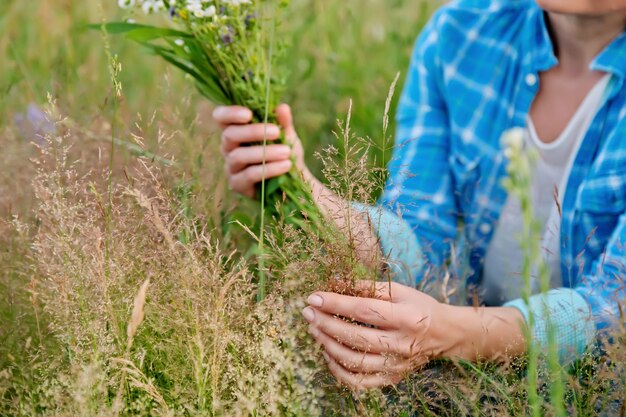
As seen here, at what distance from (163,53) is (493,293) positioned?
3.39ft

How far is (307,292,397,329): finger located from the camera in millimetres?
1526

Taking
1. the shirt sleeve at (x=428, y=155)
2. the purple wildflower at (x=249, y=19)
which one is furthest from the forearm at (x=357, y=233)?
the shirt sleeve at (x=428, y=155)

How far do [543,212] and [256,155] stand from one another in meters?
0.71

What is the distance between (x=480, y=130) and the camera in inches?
86.6

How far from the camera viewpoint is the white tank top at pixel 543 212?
2029 millimetres

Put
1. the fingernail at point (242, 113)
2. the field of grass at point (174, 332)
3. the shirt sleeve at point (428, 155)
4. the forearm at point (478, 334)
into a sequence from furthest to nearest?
1. the shirt sleeve at point (428, 155)
2. the fingernail at point (242, 113)
3. the forearm at point (478, 334)
4. the field of grass at point (174, 332)

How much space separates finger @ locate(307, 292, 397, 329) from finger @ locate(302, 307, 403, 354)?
0.04 ft

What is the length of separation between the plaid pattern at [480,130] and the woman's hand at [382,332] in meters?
0.38

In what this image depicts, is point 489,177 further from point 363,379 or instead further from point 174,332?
→ point 174,332

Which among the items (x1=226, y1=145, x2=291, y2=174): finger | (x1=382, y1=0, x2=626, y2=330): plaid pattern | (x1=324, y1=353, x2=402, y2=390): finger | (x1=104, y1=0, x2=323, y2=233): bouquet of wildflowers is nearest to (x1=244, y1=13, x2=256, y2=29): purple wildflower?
(x1=104, y1=0, x2=323, y2=233): bouquet of wildflowers

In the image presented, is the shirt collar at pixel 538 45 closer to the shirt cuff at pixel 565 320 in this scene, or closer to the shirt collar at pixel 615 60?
the shirt collar at pixel 615 60

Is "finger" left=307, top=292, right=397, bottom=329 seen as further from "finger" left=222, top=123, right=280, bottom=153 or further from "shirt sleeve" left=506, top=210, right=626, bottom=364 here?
"finger" left=222, top=123, right=280, bottom=153

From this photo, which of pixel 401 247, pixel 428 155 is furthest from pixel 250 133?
pixel 428 155

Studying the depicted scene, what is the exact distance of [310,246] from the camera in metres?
1.59
